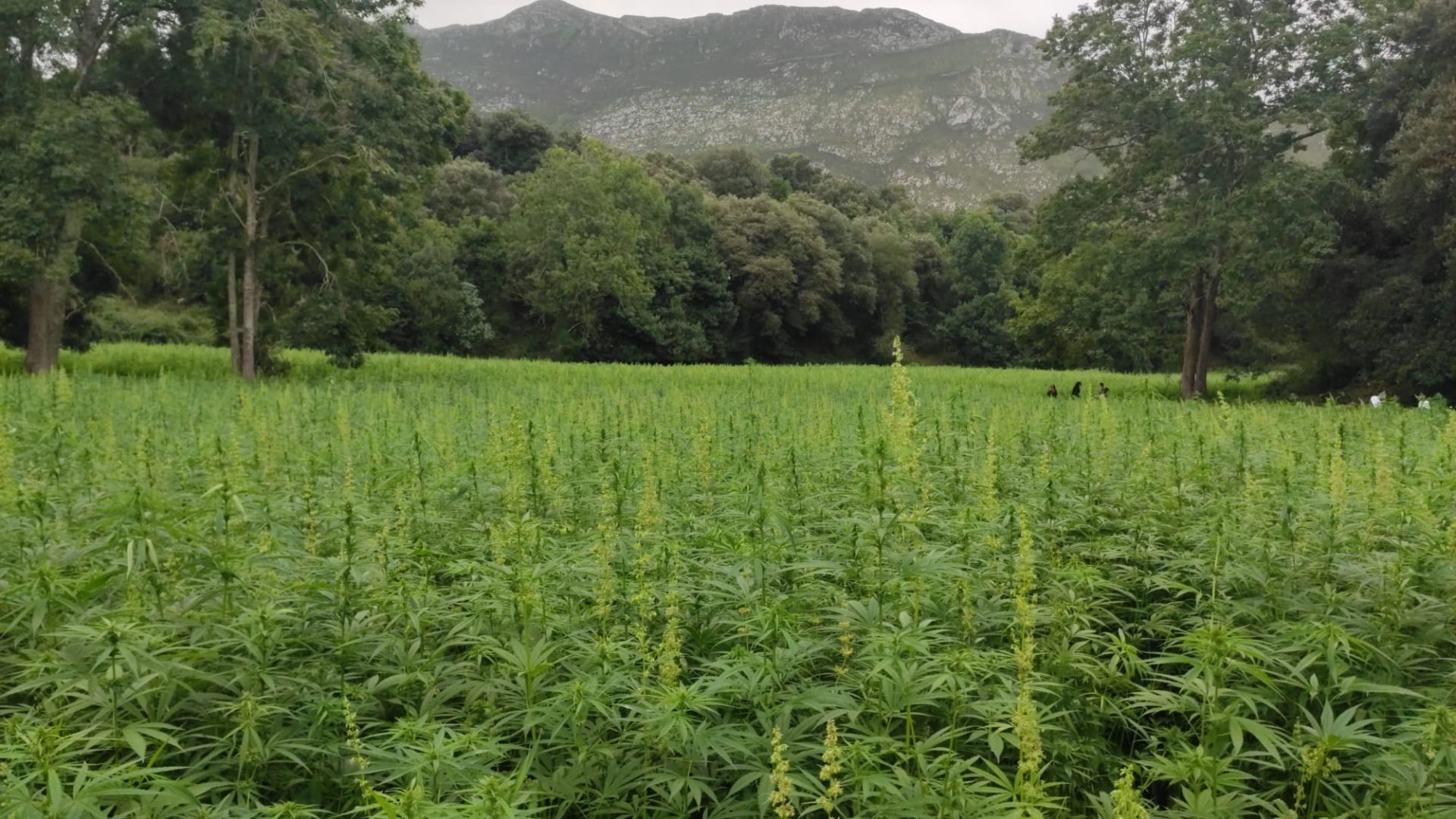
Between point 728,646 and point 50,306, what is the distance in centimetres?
1963

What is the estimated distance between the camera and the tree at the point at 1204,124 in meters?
20.3

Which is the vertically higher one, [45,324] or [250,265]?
[250,265]

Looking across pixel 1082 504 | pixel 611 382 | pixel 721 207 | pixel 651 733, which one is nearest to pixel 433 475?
pixel 651 733

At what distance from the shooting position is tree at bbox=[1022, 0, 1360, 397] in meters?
20.3

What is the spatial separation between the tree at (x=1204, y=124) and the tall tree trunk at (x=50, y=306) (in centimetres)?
2173

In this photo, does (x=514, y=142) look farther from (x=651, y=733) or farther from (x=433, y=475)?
(x=651, y=733)

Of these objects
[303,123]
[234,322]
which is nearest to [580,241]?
[303,123]

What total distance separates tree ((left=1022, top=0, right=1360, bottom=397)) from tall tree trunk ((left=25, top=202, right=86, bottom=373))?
21734mm

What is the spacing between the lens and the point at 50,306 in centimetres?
1764

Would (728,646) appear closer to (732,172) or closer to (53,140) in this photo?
(53,140)

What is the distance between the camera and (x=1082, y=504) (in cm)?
523

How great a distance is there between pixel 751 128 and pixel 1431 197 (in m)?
151

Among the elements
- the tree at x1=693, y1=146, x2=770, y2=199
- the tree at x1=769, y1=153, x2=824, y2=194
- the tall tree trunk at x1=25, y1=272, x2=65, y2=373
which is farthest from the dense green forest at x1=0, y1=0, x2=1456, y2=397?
the tree at x1=769, y1=153, x2=824, y2=194

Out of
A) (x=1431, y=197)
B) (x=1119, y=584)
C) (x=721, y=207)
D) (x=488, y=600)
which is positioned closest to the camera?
(x=488, y=600)
